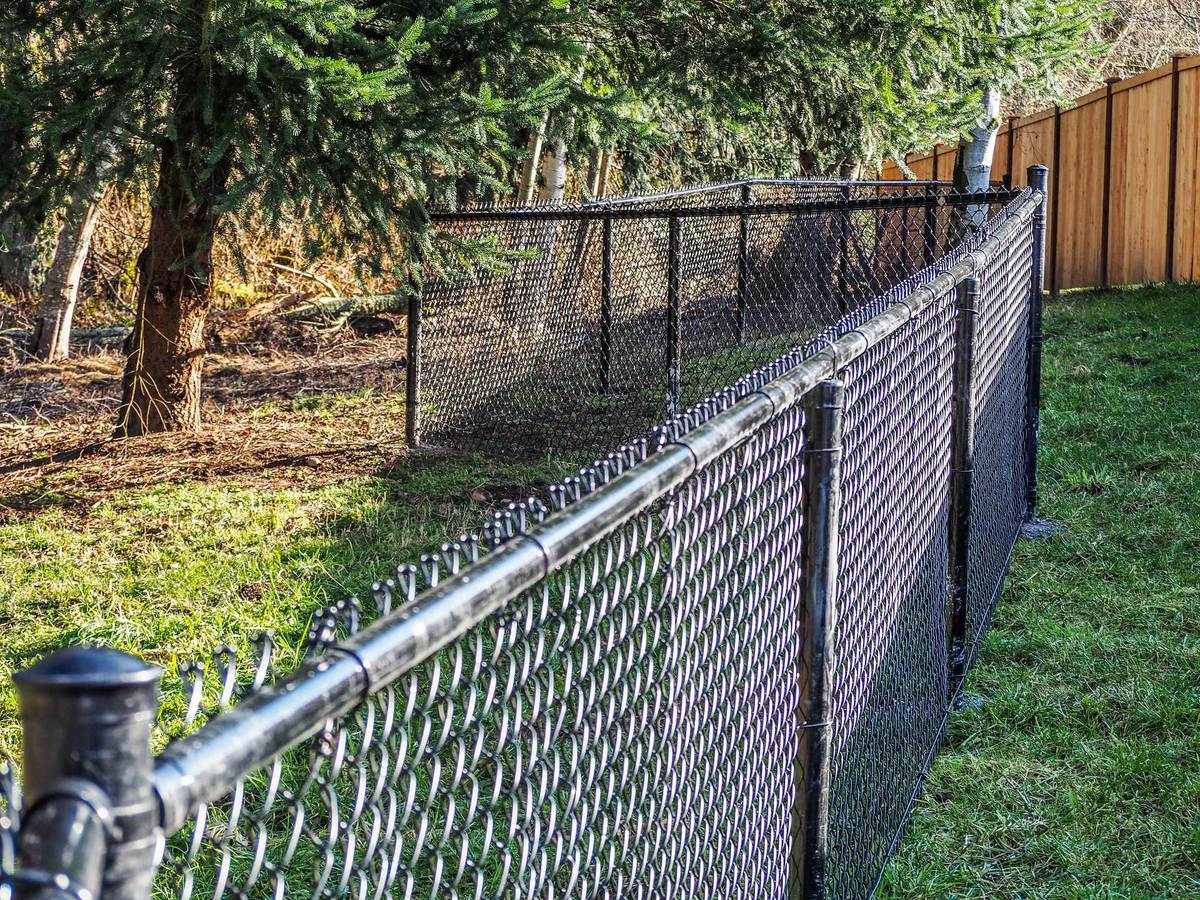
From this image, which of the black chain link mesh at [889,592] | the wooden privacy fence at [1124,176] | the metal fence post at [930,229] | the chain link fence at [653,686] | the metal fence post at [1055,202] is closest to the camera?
the chain link fence at [653,686]

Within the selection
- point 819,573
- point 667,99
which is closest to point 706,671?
point 819,573

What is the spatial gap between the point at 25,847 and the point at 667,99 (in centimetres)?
920

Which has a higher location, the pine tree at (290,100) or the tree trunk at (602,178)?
the tree trunk at (602,178)

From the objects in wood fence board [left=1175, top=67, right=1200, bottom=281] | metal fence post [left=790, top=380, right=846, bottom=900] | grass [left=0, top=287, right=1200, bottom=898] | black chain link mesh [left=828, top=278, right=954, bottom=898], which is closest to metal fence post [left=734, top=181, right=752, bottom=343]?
grass [left=0, top=287, right=1200, bottom=898]

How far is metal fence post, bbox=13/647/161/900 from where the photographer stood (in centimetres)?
75

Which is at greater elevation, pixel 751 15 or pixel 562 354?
pixel 751 15

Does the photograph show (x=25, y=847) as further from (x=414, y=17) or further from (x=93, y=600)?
(x=414, y=17)

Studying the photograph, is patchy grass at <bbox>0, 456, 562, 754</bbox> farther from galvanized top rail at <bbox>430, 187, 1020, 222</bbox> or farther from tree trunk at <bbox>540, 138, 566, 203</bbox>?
tree trunk at <bbox>540, 138, 566, 203</bbox>

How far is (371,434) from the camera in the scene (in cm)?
896

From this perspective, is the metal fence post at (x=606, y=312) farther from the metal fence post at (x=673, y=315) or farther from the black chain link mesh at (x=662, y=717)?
the black chain link mesh at (x=662, y=717)

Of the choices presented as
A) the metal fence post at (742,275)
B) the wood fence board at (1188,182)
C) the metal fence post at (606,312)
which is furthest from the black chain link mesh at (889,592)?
the wood fence board at (1188,182)

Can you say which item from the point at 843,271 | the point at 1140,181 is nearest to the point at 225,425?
the point at 843,271

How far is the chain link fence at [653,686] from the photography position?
35.0 inches

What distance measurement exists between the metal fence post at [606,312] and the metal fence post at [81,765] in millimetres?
8482
